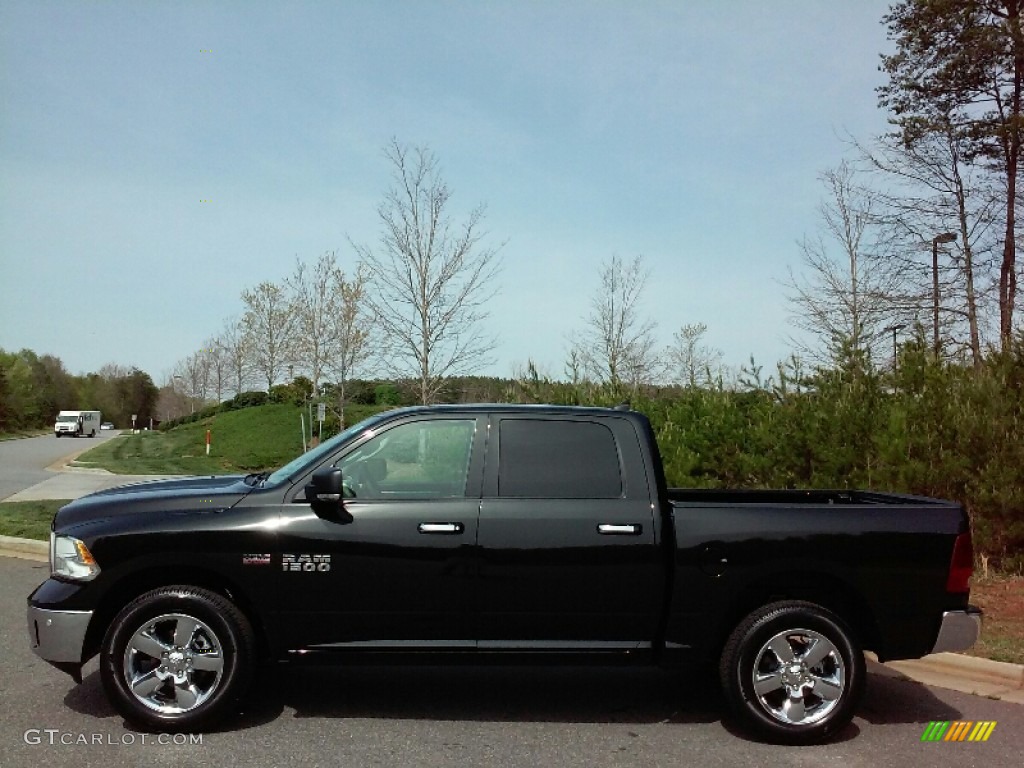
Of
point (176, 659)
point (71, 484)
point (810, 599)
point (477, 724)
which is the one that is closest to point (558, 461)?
point (477, 724)

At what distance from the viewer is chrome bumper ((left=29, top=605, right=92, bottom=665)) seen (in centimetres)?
502

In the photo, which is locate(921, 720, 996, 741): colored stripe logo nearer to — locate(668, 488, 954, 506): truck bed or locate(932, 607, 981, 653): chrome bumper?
locate(932, 607, 981, 653): chrome bumper

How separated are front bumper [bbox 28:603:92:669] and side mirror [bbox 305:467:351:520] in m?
1.35

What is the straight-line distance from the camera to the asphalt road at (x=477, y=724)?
188 inches

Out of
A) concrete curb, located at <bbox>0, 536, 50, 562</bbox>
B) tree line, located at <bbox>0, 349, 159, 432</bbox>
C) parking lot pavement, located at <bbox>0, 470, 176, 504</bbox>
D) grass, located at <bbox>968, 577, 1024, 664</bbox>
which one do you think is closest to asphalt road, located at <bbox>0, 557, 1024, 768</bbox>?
grass, located at <bbox>968, 577, 1024, 664</bbox>

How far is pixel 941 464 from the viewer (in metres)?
10.2

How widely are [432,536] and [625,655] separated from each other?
128cm

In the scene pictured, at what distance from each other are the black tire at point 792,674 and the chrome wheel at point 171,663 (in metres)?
2.87

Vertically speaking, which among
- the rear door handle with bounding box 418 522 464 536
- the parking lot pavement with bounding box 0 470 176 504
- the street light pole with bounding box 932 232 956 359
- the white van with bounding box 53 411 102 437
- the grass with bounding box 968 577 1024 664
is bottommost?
the grass with bounding box 968 577 1024 664

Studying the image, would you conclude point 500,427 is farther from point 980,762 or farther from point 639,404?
point 639,404

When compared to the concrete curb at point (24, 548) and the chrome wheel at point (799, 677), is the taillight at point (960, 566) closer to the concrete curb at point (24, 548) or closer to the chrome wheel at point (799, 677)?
the chrome wheel at point (799, 677)

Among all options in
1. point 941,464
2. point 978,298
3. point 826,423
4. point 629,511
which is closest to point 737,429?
point 826,423

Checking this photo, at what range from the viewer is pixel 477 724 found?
5305mm

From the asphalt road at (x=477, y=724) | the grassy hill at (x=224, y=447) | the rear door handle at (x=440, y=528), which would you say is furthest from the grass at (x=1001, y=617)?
the grassy hill at (x=224, y=447)
